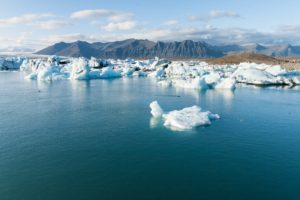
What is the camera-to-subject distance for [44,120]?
15.3 m

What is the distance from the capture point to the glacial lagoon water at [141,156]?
800 cm

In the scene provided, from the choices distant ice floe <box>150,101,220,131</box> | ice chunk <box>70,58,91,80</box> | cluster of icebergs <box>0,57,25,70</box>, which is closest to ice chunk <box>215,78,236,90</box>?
distant ice floe <box>150,101,220,131</box>

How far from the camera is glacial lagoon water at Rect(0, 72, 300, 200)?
800 cm

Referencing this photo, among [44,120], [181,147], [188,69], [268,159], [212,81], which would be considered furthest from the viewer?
[188,69]

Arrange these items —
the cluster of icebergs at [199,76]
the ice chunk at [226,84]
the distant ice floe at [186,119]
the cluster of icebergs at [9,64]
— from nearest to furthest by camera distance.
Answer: the distant ice floe at [186,119] < the ice chunk at [226,84] < the cluster of icebergs at [199,76] < the cluster of icebergs at [9,64]

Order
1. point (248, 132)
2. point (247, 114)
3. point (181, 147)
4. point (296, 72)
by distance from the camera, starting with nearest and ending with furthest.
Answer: point (181, 147) < point (248, 132) < point (247, 114) < point (296, 72)

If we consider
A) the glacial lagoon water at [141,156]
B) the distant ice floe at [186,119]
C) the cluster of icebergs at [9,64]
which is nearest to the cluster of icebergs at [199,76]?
the glacial lagoon water at [141,156]

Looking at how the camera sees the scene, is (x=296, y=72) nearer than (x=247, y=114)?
No

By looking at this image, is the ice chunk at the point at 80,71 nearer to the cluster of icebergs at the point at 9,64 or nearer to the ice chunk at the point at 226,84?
the ice chunk at the point at 226,84

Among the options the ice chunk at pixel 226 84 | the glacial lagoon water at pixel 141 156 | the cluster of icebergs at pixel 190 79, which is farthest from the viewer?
the ice chunk at pixel 226 84

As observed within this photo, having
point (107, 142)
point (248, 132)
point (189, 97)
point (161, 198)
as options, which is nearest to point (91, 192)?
point (161, 198)

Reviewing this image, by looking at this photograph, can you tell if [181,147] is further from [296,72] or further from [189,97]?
[296,72]

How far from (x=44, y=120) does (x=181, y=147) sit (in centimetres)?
783

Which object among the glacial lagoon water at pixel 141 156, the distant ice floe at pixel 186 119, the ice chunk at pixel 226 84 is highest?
the ice chunk at pixel 226 84
